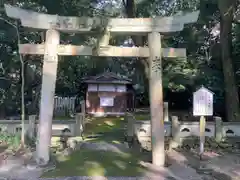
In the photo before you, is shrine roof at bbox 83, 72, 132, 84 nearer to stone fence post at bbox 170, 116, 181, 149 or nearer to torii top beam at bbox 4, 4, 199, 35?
stone fence post at bbox 170, 116, 181, 149

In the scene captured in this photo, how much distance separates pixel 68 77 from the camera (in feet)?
72.6

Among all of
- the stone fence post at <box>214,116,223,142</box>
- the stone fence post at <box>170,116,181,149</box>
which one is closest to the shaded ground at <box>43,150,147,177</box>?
the stone fence post at <box>170,116,181,149</box>

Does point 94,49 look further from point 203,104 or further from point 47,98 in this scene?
point 203,104

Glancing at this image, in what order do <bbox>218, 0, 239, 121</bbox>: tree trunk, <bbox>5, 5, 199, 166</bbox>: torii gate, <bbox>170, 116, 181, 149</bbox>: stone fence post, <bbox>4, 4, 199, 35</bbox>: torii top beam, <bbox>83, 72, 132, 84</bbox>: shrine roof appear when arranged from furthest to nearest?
<bbox>83, 72, 132, 84</bbox>: shrine roof
<bbox>218, 0, 239, 121</bbox>: tree trunk
<bbox>170, 116, 181, 149</bbox>: stone fence post
<bbox>4, 4, 199, 35</bbox>: torii top beam
<bbox>5, 5, 199, 166</bbox>: torii gate

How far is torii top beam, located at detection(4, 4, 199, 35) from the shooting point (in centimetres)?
795

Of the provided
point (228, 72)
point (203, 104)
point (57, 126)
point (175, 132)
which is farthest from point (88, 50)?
point (228, 72)

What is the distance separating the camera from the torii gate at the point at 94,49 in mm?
7828

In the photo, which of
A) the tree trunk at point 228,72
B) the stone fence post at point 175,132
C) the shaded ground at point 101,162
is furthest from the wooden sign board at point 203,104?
the tree trunk at point 228,72

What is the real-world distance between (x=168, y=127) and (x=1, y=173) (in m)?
6.14

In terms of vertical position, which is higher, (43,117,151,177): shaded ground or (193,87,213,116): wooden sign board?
(193,87,213,116): wooden sign board

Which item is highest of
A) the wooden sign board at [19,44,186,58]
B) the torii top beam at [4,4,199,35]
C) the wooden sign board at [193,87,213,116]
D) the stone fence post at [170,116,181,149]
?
the torii top beam at [4,4,199,35]

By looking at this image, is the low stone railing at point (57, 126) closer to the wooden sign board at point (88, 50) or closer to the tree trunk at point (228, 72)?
the wooden sign board at point (88, 50)

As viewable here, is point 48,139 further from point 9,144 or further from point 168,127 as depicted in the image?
point 168,127

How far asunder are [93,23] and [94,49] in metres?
0.69
